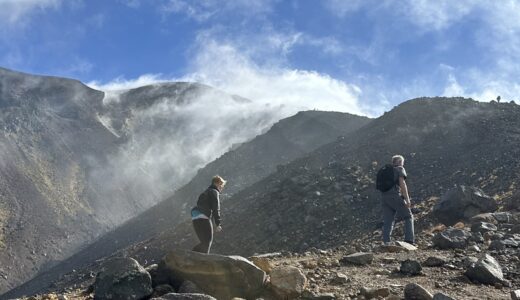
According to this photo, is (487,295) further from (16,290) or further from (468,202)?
(16,290)

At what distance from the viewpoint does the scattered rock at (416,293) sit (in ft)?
18.6

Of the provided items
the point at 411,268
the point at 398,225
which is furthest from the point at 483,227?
the point at 411,268

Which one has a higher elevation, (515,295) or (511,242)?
(511,242)

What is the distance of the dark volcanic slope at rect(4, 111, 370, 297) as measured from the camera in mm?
33500

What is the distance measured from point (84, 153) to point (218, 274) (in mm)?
58059

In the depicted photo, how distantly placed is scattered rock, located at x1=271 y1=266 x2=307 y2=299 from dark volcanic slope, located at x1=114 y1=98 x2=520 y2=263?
966 cm

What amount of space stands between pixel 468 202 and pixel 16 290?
30.0 m

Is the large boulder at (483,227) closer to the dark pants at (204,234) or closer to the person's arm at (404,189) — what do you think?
the person's arm at (404,189)

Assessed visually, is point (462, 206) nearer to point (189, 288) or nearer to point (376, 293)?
point (376, 293)

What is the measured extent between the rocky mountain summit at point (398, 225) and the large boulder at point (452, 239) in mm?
21

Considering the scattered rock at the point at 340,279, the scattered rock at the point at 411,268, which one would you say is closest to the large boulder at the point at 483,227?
the scattered rock at the point at 411,268

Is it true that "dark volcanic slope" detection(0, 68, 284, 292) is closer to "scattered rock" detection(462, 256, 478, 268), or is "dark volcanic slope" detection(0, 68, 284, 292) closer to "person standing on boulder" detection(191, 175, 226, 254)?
"person standing on boulder" detection(191, 175, 226, 254)

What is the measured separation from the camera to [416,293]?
573cm

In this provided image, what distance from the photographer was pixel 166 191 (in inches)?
2429
